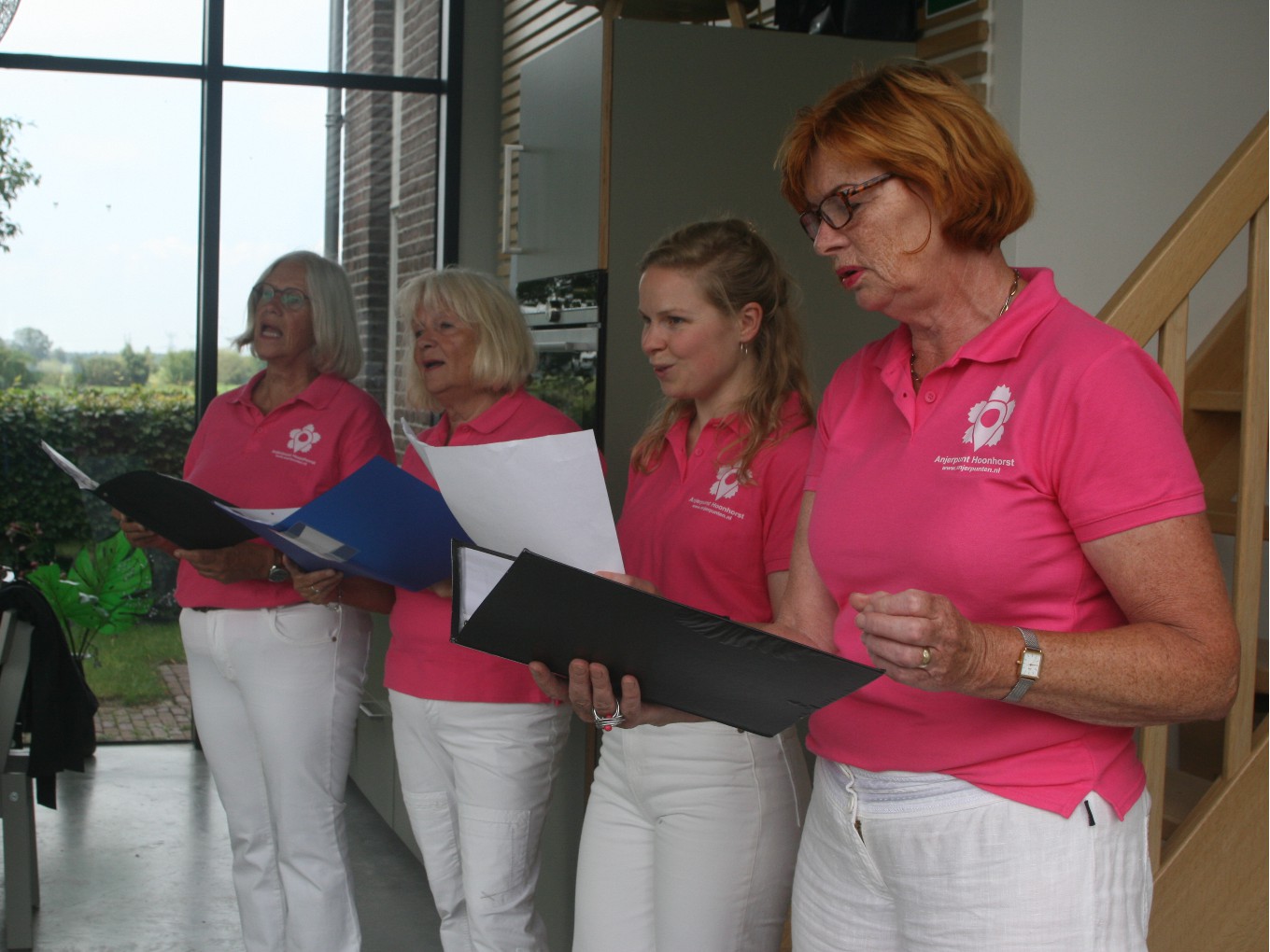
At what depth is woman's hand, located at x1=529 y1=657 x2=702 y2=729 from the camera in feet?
5.40

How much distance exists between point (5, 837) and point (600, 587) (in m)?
3.03

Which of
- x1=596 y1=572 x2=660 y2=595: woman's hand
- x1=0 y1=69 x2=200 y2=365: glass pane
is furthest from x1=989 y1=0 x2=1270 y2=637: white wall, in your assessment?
x1=0 y1=69 x2=200 y2=365: glass pane

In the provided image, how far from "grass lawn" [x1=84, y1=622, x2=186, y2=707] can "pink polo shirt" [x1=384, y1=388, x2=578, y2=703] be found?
3.67m

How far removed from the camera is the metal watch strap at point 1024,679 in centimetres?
127

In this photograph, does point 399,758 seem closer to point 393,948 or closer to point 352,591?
point 352,591

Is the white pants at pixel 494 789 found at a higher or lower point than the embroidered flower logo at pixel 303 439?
lower

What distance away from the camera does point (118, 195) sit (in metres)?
5.87

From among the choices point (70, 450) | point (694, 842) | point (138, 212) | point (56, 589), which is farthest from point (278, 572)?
point (138, 212)

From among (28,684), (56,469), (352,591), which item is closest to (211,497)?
(352,591)

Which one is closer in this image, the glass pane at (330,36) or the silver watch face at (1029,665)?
the silver watch face at (1029,665)

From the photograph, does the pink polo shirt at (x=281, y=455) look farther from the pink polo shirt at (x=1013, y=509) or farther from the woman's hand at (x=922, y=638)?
the woman's hand at (x=922, y=638)

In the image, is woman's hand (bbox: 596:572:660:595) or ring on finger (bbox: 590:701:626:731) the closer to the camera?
ring on finger (bbox: 590:701:626:731)

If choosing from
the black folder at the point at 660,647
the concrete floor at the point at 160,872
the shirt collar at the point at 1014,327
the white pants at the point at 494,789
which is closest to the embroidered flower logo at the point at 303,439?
the white pants at the point at 494,789

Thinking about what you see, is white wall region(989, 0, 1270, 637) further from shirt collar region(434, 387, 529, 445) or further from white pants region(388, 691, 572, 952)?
white pants region(388, 691, 572, 952)
